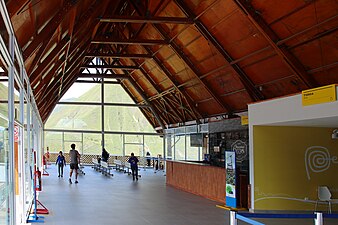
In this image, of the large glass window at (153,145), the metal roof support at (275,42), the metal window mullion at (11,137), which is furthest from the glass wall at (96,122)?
the metal window mullion at (11,137)

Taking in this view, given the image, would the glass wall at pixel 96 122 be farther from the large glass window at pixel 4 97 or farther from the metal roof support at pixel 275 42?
the large glass window at pixel 4 97

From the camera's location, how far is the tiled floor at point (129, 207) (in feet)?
32.5

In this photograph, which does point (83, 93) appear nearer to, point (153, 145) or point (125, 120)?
point (125, 120)

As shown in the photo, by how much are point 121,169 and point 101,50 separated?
7.16 meters

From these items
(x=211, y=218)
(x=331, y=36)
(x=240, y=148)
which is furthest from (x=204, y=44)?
(x=211, y=218)

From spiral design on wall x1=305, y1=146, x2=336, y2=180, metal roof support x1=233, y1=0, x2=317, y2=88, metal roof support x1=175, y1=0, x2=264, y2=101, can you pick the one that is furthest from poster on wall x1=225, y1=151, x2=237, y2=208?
metal roof support x1=175, y1=0, x2=264, y2=101

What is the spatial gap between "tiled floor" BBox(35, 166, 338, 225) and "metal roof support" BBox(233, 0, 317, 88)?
14.8 feet

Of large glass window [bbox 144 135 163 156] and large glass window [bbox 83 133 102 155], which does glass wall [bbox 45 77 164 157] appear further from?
large glass window [bbox 144 135 163 156]

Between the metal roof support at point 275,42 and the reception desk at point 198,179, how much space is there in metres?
3.63

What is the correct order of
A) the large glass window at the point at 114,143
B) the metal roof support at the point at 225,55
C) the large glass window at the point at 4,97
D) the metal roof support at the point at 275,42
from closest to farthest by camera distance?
the large glass window at the point at 4,97
the metal roof support at the point at 275,42
the metal roof support at the point at 225,55
the large glass window at the point at 114,143

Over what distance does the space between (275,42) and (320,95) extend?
4.62 metres

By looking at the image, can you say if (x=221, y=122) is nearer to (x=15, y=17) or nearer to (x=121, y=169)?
(x=121, y=169)

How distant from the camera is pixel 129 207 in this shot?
11.9 m

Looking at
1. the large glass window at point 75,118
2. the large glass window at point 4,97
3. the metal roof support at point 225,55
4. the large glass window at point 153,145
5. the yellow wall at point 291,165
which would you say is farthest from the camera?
the large glass window at point 153,145
